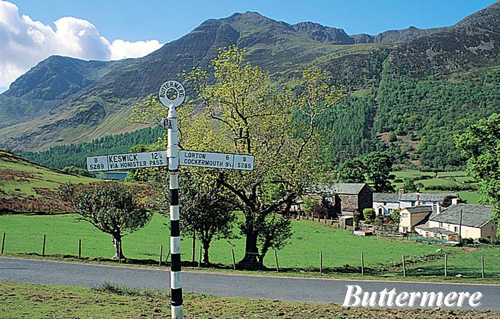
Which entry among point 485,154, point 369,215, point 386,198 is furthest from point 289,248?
point 386,198

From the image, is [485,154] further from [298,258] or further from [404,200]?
[404,200]

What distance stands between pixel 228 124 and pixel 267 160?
3148mm

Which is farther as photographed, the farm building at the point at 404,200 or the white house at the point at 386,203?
the white house at the point at 386,203

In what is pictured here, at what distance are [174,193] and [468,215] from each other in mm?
70588

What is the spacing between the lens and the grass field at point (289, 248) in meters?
30.5

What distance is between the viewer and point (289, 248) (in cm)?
4325

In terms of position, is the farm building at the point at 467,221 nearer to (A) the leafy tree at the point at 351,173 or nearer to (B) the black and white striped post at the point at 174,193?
(A) the leafy tree at the point at 351,173

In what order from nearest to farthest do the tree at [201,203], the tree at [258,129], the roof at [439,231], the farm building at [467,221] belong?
the tree at [258,129] < the tree at [201,203] < the farm building at [467,221] < the roof at [439,231]

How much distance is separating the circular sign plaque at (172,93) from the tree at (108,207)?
20.1 meters

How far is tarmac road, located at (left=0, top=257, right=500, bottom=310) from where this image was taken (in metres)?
16.4

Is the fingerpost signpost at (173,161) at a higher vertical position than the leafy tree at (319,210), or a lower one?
higher

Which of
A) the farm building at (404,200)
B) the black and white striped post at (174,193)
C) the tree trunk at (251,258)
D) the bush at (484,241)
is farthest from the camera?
the farm building at (404,200)

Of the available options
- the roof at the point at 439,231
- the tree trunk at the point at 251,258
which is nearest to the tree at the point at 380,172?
the roof at the point at 439,231

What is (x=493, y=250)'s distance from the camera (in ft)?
156
